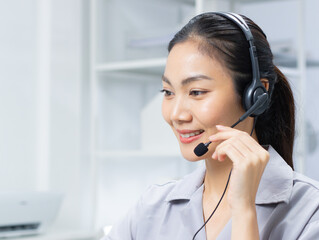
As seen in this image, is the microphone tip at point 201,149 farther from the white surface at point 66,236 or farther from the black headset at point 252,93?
the white surface at point 66,236

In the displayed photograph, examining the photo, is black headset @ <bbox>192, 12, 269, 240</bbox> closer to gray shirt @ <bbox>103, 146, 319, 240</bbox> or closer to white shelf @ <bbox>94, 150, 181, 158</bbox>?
gray shirt @ <bbox>103, 146, 319, 240</bbox>

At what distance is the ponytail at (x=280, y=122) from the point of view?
1.39 m

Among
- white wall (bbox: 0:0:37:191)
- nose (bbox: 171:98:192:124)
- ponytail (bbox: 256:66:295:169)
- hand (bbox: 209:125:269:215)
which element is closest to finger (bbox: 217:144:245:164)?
hand (bbox: 209:125:269:215)

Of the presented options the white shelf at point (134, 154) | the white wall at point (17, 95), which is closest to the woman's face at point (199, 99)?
the white shelf at point (134, 154)

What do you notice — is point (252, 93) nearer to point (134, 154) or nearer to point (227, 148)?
point (227, 148)

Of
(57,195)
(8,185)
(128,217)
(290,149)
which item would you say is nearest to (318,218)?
(290,149)

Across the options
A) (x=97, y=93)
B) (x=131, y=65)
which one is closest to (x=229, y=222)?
(x=131, y=65)

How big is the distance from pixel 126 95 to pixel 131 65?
332 mm

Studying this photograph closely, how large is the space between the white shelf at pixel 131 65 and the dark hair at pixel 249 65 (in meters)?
1.16

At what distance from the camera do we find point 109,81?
2.87 meters

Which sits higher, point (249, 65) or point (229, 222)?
point (249, 65)

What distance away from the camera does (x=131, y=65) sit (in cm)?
264

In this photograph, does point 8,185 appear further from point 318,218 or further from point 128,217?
point 318,218

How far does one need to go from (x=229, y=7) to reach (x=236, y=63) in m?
1.37
